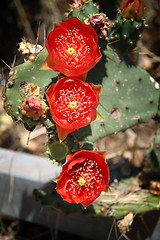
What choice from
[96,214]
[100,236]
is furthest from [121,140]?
[96,214]

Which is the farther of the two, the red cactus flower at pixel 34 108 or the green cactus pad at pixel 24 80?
the green cactus pad at pixel 24 80

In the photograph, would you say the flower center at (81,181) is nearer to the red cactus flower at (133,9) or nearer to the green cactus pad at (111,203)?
the green cactus pad at (111,203)

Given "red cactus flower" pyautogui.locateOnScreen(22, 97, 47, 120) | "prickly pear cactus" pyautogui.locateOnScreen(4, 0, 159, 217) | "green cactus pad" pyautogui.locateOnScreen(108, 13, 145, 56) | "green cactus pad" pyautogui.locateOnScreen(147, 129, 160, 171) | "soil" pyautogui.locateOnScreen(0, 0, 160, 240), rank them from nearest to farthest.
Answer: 1. "red cactus flower" pyautogui.locateOnScreen(22, 97, 47, 120)
2. "prickly pear cactus" pyautogui.locateOnScreen(4, 0, 159, 217)
3. "green cactus pad" pyautogui.locateOnScreen(108, 13, 145, 56)
4. "green cactus pad" pyautogui.locateOnScreen(147, 129, 160, 171)
5. "soil" pyautogui.locateOnScreen(0, 0, 160, 240)

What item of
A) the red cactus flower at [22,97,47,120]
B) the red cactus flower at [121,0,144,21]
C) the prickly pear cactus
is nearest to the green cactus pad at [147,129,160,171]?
the prickly pear cactus

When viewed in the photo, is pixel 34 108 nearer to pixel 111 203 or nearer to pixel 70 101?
pixel 70 101

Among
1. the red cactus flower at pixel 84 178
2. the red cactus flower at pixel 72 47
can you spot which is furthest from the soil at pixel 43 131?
the red cactus flower at pixel 72 47

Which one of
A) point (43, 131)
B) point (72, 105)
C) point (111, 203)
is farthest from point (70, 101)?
point (43, 131)

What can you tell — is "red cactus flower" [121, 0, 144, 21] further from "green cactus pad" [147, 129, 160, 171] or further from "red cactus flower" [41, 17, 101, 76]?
"green cactus pad" [147, 129, 160, 171]
